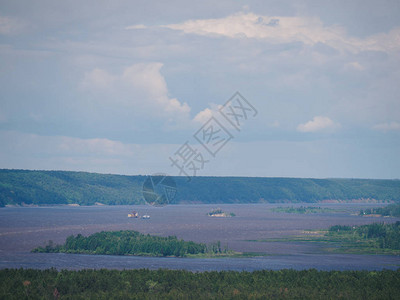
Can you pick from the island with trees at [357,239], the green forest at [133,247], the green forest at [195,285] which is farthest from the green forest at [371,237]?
the green forest at [195,285]

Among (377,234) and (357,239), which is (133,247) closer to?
(357,239)

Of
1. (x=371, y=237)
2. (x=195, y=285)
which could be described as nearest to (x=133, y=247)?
(x=195, y=285)

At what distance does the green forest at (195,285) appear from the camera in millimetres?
52250

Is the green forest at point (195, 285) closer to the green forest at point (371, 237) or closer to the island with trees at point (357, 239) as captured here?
the island with trees at point (357, 239)

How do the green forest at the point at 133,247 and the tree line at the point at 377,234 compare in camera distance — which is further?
the tree line at the point at 377,234

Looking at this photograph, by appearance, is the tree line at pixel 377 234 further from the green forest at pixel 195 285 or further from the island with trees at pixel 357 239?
the green forest at pixel 195 285

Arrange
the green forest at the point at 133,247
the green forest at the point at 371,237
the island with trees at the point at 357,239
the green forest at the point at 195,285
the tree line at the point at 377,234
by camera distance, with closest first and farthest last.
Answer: the green forest at the point at 195,285 < the green forest at the point at 133,247 < the island with trees at the point at 357,239 < the green forest at the point at 371,237 < the tree line at the point at 377,234

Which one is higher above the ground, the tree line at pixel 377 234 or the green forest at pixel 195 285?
the tree line at pixel 377 234

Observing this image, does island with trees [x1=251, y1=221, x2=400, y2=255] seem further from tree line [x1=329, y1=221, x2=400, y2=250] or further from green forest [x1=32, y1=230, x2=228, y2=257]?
green forest [x1=32, y1=230, x2=228, y2=257]

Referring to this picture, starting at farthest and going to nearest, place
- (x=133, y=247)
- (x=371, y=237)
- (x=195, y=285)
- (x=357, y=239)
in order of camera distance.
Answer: (x=371, y=237)
(x=357, y=239)
(x=133, y=247)
(x=195, y=285)

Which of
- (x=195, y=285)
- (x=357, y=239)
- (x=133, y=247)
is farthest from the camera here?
(x=357, y=239)

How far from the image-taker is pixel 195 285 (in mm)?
56656

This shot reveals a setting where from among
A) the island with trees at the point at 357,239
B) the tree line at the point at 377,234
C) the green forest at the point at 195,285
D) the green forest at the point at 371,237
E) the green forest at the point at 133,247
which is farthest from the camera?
the tree line at the point at 377,234

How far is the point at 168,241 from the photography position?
91625 mm
